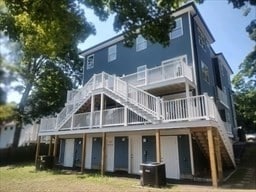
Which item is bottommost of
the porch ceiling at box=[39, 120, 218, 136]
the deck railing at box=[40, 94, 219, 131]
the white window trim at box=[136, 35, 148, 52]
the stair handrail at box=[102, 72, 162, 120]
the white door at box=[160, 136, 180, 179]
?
the white door at box=[160, 136, 180, 179]

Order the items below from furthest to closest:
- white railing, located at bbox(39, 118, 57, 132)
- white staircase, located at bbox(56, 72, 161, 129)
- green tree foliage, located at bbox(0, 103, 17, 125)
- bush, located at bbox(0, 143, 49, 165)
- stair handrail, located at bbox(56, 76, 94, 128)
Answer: bush, located at bbox(0, 143, 49, 165) → white railing, located at bbox(39, 118, 57, 132) → stair handrail, located at bbox(56, 76, 94, 128) → white staircase, located at bbox(56, 72, 161, 129) → green tree foliage, located at bbox(0, 103, 17, 125)

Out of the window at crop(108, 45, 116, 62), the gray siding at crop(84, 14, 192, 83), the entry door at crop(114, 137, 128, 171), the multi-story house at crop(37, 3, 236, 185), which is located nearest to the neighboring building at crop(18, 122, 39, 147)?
the multi-story house at crop(37, 3, 236, 185)

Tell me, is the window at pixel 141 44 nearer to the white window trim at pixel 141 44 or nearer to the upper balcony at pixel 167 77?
the white window trim at pixel 141 44

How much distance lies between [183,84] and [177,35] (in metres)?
4.44

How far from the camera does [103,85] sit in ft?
53.5

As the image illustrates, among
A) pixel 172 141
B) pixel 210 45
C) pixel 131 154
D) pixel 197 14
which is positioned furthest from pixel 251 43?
pixel 131 154

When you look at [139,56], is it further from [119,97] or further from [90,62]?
[90,62]

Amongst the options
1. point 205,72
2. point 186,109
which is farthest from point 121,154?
point 205,72

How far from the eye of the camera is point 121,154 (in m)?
17.3

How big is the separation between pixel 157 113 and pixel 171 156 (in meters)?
3.52

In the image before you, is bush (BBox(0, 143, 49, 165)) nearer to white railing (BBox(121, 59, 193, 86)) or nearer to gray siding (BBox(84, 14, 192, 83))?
gray siding (BBox(84, 14, 192, 83))

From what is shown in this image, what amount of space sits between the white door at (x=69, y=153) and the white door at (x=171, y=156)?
9.93 m

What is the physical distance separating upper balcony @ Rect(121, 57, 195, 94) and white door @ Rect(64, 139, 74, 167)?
30.7 feet

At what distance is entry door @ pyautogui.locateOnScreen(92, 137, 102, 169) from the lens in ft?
62.5
